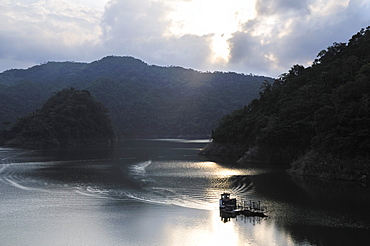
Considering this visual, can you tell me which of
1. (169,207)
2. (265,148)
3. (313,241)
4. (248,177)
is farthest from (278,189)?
(265,148)

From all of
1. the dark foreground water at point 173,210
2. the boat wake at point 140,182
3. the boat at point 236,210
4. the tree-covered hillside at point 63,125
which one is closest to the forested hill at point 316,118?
the dark foreground water at point 173,210

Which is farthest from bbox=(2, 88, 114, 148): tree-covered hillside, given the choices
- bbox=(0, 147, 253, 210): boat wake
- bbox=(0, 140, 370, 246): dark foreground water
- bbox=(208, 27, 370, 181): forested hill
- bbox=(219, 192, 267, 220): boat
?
bbox=(219, 192, 267, 220): boat

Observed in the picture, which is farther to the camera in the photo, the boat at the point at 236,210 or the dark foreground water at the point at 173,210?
the boat at the point at 236,210

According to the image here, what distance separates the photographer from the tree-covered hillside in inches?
6377

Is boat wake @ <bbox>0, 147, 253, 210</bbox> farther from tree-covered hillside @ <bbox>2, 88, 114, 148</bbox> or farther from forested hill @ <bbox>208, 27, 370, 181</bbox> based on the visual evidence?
tree-covered hillside @ <bbox>2, 88, 114, 148</bbox>

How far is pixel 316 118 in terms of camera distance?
61.2 metres

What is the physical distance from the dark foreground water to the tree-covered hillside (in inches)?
4071

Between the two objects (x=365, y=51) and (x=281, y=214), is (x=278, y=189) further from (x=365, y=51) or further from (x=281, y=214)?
(x=365, y=51)

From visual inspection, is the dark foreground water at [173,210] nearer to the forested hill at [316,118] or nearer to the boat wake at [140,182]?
the boat wake at [140,182]

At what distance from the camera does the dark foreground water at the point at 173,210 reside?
29266 millimetres

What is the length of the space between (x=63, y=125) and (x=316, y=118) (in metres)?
137

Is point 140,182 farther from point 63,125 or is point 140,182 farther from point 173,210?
point 63,125

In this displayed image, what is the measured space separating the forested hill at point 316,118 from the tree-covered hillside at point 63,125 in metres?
90.2

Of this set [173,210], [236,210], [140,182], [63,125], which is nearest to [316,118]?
[140,182]
